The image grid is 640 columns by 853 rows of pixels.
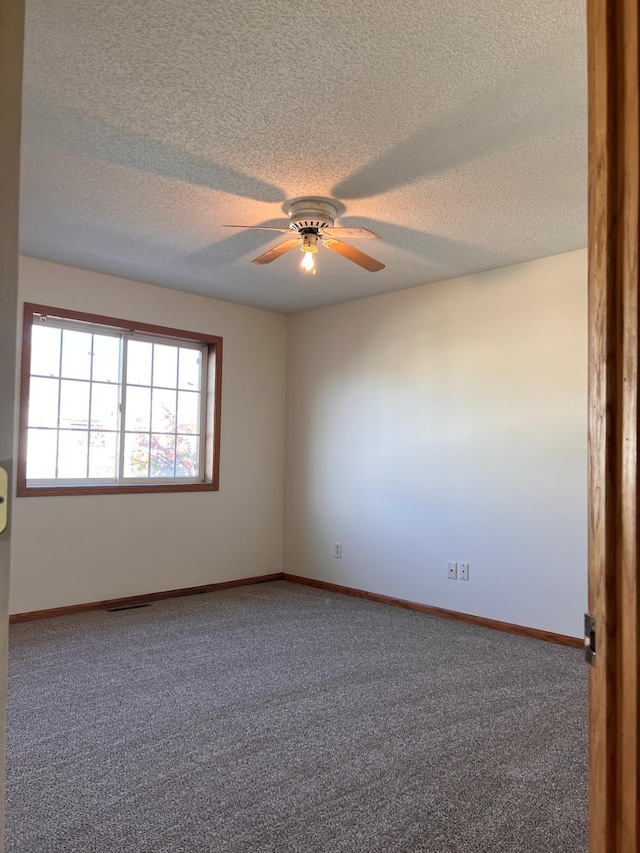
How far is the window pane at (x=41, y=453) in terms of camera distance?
170 inches

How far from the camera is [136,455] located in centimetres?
491

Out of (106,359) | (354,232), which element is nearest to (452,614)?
(354,232)

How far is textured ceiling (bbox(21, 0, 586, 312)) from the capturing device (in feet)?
6.15

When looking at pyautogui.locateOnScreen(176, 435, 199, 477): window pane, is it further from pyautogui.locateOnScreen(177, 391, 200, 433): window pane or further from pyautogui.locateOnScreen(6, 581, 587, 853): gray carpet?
pyautogui.locateOnScreen(6, 581, 587, 853): gray carpet

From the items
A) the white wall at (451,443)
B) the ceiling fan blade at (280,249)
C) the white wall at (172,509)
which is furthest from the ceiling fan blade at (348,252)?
the white wall at (172,509)

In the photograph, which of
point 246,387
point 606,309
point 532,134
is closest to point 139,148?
point 532,134

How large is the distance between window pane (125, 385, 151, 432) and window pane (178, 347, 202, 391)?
36 cm

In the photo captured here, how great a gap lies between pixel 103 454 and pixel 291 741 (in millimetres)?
2939

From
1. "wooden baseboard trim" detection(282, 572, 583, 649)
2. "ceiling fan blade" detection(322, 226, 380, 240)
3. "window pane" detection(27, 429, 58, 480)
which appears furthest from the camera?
"window pane" detection(27, 429, 58, 480)

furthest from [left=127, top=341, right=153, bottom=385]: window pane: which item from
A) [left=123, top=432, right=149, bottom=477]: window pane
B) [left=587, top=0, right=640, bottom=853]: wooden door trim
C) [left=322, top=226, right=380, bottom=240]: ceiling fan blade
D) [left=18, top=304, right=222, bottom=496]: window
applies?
[left=587, top=0, right=640, bottom=853]: wooden door trim

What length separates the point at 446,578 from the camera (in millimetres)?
4535

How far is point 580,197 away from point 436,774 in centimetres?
273

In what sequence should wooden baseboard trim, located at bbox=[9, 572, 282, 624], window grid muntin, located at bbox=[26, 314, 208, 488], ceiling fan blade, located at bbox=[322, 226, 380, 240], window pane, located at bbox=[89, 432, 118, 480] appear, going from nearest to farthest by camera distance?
ceiling fan blade, located at bbox=[322, 226, 380, 240] → wooden baseboard trim, located at bbox=[9, 572, 282, 624] → window grid muntin, located at bbox=[26, 314, 208, 488] → window pane, located at bbox=[89, 432, 118, 480]

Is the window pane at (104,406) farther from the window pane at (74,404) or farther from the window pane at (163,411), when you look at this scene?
the window pane at (163,411)
